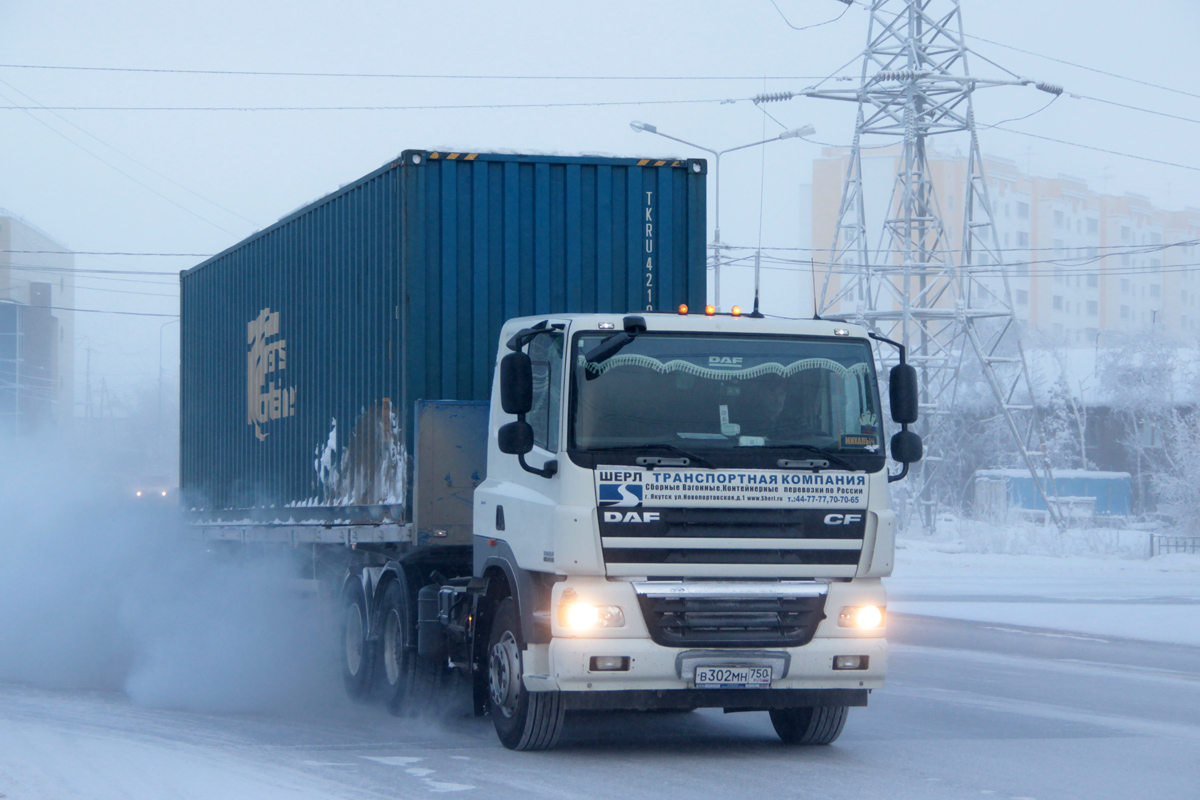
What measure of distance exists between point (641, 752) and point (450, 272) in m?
3.68

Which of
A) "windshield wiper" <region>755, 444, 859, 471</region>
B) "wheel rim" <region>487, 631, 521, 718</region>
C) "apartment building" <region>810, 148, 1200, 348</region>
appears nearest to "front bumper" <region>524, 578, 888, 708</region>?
"wheel rim" <region>487, 631, 521, 718</region>

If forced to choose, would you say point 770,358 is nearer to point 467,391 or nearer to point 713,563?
point 713,563

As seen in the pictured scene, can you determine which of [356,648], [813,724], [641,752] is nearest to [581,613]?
[641,752]

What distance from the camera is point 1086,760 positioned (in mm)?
8188

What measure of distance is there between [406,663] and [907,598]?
1487 centimetres

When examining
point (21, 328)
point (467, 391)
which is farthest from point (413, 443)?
point (21, 328)

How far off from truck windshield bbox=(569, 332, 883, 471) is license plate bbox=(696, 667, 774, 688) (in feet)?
3.82

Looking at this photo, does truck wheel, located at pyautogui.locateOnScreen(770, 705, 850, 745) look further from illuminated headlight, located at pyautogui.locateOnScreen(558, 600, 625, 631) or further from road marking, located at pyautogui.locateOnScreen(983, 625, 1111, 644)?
road marking, located at pyautogui.locateOnScreen(983, 625, 1111, 644)

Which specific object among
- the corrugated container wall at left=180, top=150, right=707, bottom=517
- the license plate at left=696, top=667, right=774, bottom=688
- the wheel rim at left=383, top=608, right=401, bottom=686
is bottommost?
the wheel rim at left=383, top=608, right=401, bottom=686

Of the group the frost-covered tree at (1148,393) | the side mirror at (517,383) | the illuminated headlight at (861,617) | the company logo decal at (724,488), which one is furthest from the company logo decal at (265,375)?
the frost-covered tree at (1148,393)

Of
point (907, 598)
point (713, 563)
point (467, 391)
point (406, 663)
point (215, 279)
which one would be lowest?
point (907, 598)

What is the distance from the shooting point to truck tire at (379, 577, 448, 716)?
9.75 meters

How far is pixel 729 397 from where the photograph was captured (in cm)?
790

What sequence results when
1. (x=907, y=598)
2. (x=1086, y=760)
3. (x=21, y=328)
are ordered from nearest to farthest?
(x=1086, y=760) → (x=907, y=598) → (x=21, y=328)
